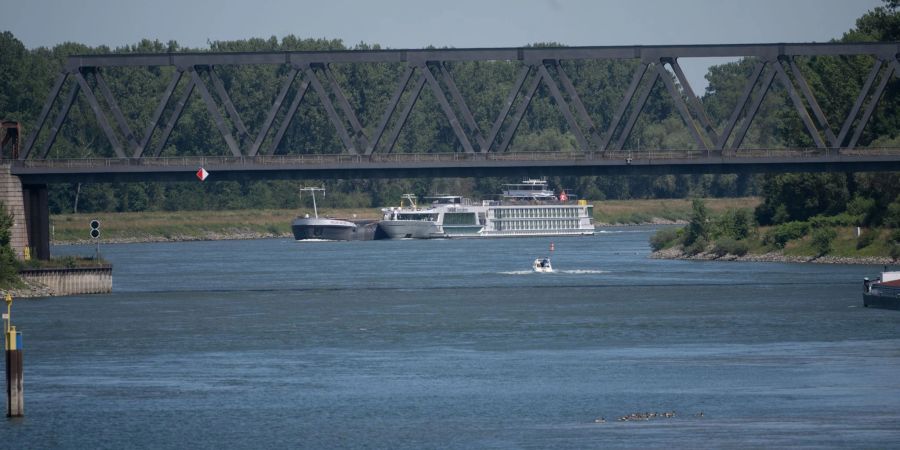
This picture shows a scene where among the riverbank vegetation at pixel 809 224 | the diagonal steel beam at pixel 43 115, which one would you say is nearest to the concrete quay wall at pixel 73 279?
the diagonal steel beam at pixel 43 115

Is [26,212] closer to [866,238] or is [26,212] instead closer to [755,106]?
[755,106]

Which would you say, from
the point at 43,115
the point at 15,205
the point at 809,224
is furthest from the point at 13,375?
the point at 809,224

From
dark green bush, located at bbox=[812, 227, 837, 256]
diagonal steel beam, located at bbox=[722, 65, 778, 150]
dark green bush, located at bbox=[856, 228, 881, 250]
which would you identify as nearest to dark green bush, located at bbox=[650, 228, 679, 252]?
dark green bush, located at bbox=[812, 227, 837, 256]

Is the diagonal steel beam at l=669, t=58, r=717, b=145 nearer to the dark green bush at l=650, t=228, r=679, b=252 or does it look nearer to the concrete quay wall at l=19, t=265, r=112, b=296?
the concrete quay wall at l=19, t=265, r=112, b=296

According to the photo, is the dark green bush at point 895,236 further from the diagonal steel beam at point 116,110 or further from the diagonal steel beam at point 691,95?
the diagonal steel beam at point 116,110

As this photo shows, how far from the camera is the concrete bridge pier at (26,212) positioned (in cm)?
9531

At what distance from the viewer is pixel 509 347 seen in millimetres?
69125

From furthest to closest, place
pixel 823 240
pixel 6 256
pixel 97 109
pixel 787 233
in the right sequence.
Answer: pixel 787 233 → pixel 823 240 → pixel 97 109 → pixel 6 256

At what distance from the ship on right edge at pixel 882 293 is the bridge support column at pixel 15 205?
48592 mm

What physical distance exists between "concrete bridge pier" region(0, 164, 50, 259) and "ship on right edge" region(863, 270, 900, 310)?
4802cm

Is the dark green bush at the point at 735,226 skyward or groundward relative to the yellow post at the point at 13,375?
skyward

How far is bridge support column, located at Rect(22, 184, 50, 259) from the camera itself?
9762cm

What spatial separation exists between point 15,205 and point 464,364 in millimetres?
42190

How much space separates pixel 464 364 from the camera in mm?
63438
